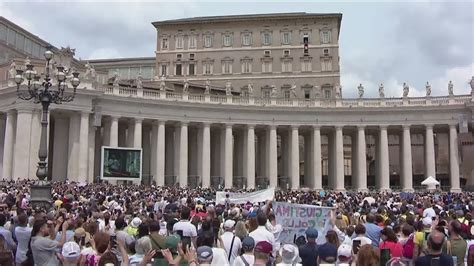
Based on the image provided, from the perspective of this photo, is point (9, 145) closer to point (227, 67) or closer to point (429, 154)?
point (227, 67)

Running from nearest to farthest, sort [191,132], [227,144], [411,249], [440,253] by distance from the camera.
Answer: [440,253] < [411,249] < [227,144] < [191,132]

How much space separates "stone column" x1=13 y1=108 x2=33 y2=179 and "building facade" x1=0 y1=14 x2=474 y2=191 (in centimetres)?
11

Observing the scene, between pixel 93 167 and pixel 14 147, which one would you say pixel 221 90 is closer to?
pixel 93 167

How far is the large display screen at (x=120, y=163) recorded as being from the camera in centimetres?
5259

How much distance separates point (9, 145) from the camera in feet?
195

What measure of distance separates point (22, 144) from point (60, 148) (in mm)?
5803

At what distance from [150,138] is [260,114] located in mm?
15203

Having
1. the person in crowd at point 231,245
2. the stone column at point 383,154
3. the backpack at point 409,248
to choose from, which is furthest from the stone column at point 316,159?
the person in crowd at point 231,245

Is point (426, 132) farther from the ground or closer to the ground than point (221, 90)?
closer to the ground

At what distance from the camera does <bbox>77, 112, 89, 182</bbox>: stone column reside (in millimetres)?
59562

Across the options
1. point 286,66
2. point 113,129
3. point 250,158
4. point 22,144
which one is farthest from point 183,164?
point 286,66

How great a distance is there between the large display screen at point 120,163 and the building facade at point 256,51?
141ft

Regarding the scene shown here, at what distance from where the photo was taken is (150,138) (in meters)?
72.3

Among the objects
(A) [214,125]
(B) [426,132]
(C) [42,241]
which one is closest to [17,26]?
(A) [214,125]
